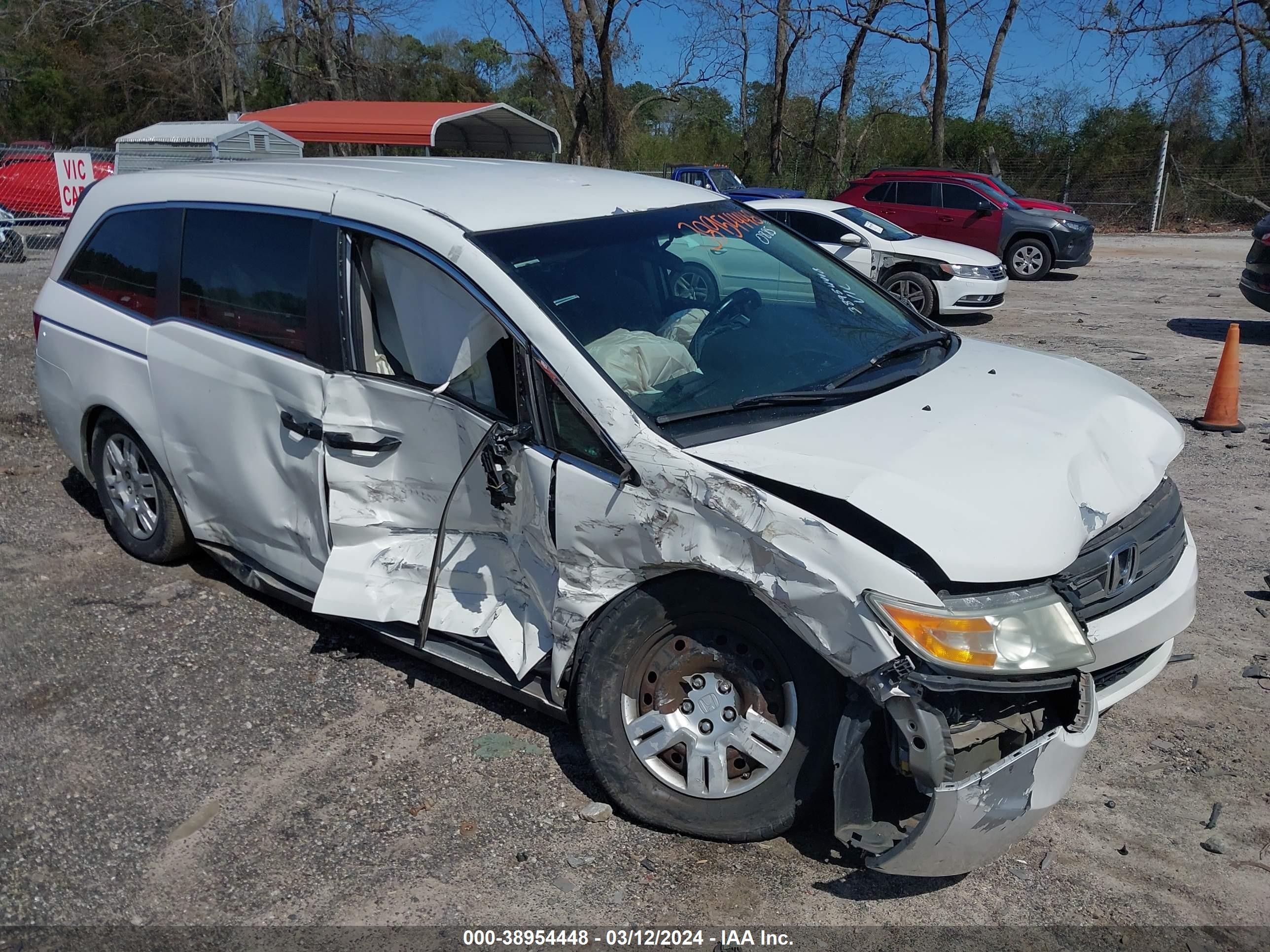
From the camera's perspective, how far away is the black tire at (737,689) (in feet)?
9.40

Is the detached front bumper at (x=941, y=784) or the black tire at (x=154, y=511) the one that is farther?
the black tire at (x=154, y=511)

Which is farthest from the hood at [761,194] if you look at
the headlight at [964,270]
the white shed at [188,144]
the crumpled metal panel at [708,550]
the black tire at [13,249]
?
the crumpled metal panel at [708,550]

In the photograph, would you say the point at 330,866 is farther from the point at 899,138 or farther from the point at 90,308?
the point at 899,138

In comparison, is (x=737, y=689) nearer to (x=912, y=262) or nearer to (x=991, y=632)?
(x=991, y=632)

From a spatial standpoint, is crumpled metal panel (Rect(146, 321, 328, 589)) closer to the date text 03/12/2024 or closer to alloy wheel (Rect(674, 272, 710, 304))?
alloy wheel (Rect(674, 272, 710, 304))

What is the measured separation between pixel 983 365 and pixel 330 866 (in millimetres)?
2815

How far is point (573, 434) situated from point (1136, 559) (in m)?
1.74

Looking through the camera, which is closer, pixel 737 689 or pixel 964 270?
pixel 737 689

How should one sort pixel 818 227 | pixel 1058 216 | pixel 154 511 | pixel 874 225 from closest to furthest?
pixel 154 511 < pixel 818 227 < pixel 874 225 < pixel 1058 216

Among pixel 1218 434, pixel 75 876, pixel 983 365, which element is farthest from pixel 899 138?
pixel 75 876

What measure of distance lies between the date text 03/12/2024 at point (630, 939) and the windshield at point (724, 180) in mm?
20357

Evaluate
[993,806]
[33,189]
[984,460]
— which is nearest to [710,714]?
[993,806]

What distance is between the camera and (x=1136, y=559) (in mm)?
3111

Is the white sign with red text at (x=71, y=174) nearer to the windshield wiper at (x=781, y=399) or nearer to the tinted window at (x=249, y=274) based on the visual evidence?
the tinted window at (x=249, y=274)
